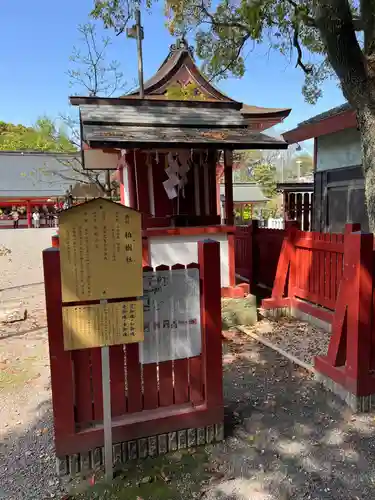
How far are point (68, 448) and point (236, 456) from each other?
124cm

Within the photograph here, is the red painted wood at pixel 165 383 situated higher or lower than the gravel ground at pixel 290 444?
higher

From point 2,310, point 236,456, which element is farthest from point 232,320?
point 2,310

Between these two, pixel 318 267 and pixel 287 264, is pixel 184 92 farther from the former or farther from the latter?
pixel 318 267

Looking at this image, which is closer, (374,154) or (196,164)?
(374,154)

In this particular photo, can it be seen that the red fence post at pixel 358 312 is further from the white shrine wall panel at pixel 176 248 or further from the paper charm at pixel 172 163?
the paper charm at pixel 172 163

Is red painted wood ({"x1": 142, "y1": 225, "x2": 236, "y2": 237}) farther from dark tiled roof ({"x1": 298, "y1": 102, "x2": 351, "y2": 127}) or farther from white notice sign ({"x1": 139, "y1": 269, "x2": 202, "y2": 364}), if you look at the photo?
dark tiled roof ({"x1": 298, "y1": 102, "x2": 351, "y2": 127})

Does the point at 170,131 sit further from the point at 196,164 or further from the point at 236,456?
the point at 236,456

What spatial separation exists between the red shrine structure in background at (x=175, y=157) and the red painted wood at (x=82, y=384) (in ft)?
10.2

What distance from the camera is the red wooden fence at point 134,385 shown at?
268 cm

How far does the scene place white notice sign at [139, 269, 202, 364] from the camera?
2936 mm

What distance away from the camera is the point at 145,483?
2.65 metres

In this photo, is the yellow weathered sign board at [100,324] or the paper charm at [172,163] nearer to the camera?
the yellow weathered sign board at [100,324]

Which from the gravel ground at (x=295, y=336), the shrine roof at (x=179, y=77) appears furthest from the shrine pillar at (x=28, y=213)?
the gravel ground at (x=295, y=336)

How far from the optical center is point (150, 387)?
9.80 feet
